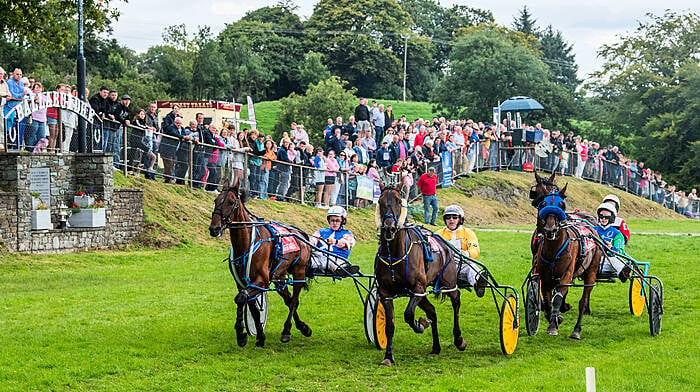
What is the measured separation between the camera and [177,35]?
81.9 meters

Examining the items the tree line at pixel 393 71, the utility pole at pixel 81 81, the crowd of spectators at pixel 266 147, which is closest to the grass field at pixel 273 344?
the utility pole at pixel 81 81

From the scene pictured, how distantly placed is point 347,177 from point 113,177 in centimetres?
815

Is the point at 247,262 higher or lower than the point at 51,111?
lower

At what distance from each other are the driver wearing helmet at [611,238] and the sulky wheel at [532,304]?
58.9 inches

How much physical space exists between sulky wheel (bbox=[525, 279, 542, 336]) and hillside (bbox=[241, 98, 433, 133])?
51721mm

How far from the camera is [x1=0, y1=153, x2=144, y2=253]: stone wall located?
63.6ft

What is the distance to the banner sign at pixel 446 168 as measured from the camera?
1363 inches

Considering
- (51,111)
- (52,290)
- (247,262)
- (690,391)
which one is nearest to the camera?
(690,391)

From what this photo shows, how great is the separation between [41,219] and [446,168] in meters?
18.3

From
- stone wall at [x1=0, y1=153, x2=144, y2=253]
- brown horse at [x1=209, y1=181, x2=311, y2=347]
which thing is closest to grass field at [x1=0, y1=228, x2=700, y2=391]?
brown horse at [x1=209, y1=181, x2=311, y2=347]

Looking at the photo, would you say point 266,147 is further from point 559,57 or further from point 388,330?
point 559,57

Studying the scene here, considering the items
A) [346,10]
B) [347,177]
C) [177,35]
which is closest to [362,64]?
[346,10]

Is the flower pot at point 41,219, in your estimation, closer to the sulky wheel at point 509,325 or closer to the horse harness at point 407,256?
the horse harness at point 407,256

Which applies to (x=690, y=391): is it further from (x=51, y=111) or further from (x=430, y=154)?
(x=430, y=154)
